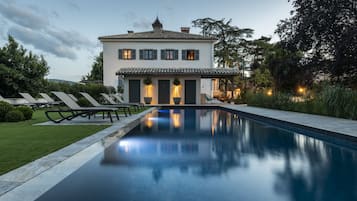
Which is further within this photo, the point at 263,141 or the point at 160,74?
the point at 160,74

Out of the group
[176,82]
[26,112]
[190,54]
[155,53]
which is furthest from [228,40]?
[26,112]

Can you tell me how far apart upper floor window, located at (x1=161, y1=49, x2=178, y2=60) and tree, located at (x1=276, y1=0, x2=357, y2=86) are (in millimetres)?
11098

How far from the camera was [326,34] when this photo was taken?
15.7m

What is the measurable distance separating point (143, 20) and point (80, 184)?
1446 inches

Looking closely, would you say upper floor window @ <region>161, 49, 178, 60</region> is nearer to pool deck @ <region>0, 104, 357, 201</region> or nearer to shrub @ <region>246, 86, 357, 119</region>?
shrub @ <region>246, 86, 357, 119</region>

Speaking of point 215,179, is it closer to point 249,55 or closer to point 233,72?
point 233,72

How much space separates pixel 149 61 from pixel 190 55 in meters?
3.86

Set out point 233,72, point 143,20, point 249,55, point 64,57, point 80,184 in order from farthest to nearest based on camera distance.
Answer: point 143,20 < point 249,55 < point 64,57 < point 233,72 < point 80,184

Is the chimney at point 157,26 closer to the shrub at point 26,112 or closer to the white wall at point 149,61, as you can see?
the white wall at point 149,61

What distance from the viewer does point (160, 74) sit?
22.2 meters

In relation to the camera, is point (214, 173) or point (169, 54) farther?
point (169, 54)

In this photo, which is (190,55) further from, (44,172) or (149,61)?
(44,172)

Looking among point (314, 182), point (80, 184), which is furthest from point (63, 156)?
point (314, 182)

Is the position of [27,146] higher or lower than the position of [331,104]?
lower
